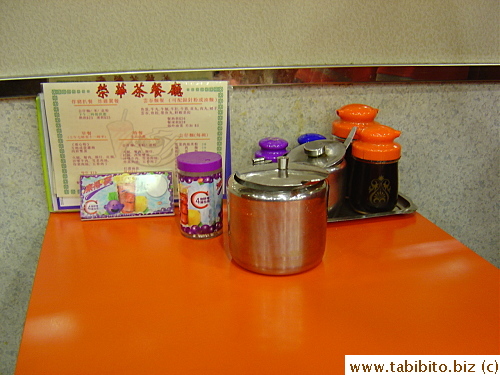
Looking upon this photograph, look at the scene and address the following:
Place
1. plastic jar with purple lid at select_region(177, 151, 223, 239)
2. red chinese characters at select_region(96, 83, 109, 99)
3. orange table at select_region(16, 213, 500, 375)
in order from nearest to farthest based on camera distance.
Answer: orange table at select_region(16, 213, 500, 375)
plastic jar with purple lid at select_region(177, 151, 223, 239)
red chinese characters at select_region(96, 83, 109, 99)

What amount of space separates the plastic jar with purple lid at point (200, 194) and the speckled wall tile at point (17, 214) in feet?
1.26

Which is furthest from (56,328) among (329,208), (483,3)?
(483,3)

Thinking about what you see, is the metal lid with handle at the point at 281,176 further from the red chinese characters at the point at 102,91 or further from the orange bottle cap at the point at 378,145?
the red chinese characters at the point at 102,91

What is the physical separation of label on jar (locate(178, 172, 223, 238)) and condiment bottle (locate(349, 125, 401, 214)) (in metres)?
0.31

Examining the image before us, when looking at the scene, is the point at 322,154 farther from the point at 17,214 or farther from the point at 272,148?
the point at 17,214

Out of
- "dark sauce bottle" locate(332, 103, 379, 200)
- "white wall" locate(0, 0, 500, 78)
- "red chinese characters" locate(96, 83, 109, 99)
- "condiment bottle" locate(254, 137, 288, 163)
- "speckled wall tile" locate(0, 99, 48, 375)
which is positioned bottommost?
"speckled wall tile" locate(0, 99, 48, 375)

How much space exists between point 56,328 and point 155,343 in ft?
0.49

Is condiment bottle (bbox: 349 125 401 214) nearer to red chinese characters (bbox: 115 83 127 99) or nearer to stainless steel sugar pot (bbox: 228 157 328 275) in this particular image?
stainless steel sugar pot (bbox: 228 157 328 275)

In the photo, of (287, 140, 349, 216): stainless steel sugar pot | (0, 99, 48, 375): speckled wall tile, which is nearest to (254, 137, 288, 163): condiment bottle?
(287, 140, 349, 216): stainless steel sugar pot

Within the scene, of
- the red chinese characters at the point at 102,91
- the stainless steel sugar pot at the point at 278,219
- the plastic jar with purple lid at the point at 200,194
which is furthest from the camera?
the red chinese characters at the point at 102,91

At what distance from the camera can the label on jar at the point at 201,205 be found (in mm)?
840

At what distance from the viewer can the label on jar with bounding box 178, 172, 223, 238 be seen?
840mm

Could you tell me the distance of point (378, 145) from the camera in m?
0.90

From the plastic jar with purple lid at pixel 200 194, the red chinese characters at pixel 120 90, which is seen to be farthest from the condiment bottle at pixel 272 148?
the red chinese characters at pixel 120 90
